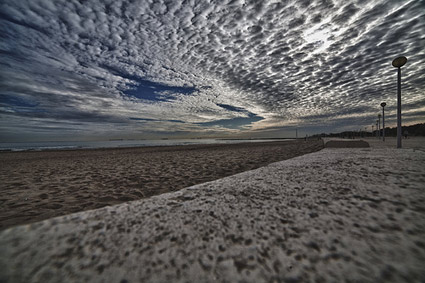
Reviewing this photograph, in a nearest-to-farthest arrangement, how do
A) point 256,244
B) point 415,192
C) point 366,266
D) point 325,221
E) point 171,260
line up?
point 366,266
point 171,260
point 256,244
point 325,221
point 415,192

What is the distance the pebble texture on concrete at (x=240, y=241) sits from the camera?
1.32m

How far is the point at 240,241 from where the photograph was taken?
5.58ft

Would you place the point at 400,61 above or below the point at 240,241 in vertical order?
above

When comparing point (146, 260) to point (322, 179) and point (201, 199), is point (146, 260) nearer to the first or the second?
point (201, 199)

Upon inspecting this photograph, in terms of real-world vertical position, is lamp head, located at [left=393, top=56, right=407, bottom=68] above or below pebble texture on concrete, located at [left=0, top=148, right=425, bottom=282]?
above

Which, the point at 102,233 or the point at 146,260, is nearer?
the point at 146,260

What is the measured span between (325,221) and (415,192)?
5.62ft

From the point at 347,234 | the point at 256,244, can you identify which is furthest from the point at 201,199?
the point at 347,234

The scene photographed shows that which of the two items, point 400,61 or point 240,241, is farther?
point 400,61

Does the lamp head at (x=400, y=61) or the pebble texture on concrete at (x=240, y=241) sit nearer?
the pebble texture on concrete at (x=240, y=241)

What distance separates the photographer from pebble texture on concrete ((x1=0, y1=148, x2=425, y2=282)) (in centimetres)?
132

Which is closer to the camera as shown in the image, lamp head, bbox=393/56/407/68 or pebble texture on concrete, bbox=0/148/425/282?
pebble texture on concrete, bbox=0/148/425/282

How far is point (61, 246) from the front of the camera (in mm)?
1697

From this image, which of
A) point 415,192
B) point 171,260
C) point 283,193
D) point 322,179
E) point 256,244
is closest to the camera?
point 171,260
